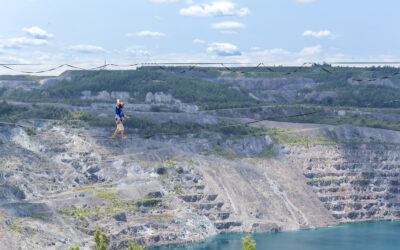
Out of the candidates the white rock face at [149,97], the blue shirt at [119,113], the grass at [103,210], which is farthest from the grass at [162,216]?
the white rock face at [149,97]

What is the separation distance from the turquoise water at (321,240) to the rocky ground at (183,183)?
2.53 metres

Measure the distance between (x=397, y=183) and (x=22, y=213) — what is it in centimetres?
6965

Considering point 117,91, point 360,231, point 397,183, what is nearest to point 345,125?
point 397,183

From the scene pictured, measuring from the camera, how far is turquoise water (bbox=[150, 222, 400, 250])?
310 feet

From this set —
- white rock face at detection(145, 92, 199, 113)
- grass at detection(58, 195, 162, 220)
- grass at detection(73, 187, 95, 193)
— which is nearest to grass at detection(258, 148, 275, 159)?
grass at detection(58, 195, 162, 220)

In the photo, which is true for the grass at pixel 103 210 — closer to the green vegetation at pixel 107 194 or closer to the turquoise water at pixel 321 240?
the green vegetation at pixel 107 194

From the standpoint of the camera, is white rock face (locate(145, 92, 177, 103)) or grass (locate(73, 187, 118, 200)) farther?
white rock face (locate(145, 92, 177, 103))

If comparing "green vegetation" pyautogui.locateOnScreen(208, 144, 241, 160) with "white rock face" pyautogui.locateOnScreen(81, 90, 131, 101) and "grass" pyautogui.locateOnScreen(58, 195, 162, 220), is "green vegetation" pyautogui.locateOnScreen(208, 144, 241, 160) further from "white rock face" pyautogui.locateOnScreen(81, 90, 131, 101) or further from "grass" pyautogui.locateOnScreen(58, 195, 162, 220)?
"white rock face" pyautogui.locateOnScreen(81, 90, 131, 101)

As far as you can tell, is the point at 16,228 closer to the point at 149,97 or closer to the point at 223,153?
the point at 223,153

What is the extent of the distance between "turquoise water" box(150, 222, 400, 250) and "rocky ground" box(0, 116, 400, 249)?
253cm

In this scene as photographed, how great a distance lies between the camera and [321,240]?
325 ft

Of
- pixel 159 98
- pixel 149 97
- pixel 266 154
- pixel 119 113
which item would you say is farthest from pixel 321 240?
pixel 149 97

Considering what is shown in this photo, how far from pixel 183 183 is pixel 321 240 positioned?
2489cm

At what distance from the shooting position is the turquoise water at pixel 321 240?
310ft
